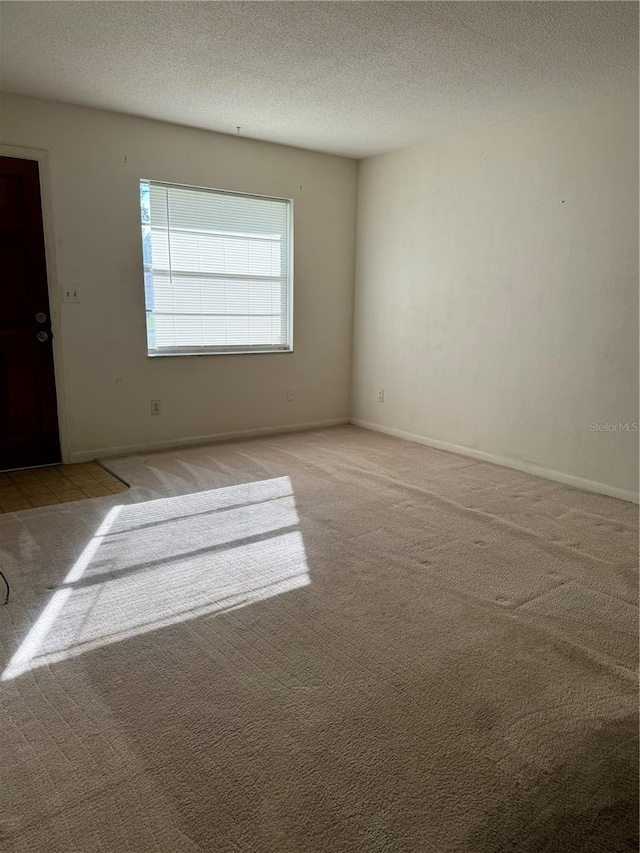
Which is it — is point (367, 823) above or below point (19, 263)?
below

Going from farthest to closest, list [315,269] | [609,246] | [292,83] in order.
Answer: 1. [315,269]
2. [609,246]
3. [292,83]

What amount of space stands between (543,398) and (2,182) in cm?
407

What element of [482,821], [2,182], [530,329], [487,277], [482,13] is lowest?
[482,821]

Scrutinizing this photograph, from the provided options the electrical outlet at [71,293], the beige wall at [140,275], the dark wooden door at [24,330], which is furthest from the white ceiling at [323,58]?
the electrical outlet at [71,293]

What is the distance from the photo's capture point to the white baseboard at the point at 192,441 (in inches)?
175

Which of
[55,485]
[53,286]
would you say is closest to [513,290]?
[53,286]

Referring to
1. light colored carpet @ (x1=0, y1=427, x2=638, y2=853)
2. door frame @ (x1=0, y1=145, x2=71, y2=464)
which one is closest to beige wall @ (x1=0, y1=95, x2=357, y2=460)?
door frame @ (x1=0, y1=145, x2=71, y2=464)

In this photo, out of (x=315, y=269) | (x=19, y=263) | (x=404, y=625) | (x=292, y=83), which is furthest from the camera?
(x=315, y=269)

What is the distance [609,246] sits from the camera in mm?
3643

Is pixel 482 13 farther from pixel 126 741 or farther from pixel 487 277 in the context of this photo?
pixel 126 741

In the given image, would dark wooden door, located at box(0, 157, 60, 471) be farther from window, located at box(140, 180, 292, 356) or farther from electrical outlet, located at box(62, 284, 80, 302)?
window, located at box(140, 180, 292, 356)

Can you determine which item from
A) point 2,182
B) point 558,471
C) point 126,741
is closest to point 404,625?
point 126,741

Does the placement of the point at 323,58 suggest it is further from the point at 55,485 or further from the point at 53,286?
the point at 55,485

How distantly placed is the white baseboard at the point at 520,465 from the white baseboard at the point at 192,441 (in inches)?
24.6
